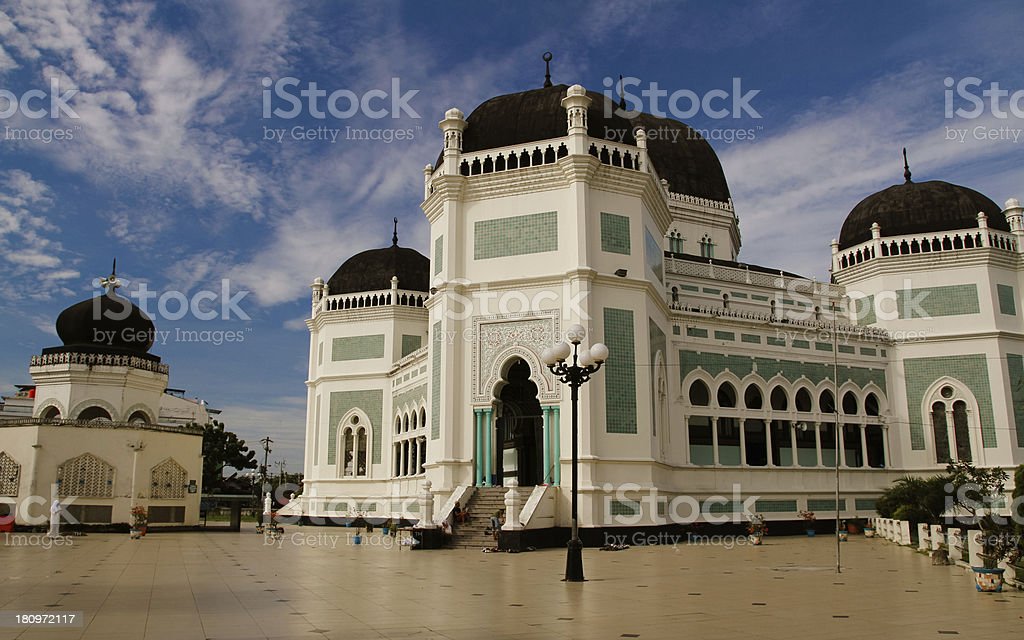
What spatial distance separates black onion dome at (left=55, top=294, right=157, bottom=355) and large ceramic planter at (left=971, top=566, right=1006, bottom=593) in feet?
103

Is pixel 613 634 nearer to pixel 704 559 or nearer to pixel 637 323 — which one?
pixel 704 559

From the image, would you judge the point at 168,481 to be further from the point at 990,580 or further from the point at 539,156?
the point at 990,580

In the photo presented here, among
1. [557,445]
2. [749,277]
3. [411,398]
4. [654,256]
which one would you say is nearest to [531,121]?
[654,256]

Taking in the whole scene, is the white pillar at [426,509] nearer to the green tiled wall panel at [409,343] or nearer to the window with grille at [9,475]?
the green tiled wall panel at [409,343]

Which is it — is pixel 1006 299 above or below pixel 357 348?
above

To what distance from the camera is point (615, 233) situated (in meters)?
25.3

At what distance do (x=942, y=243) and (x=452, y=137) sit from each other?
785 inches

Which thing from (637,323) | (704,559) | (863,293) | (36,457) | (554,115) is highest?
(554,115)

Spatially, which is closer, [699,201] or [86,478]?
[86,478]

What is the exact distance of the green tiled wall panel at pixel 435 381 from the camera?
82.9 feet

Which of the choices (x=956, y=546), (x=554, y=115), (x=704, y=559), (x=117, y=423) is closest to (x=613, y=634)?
(x=704, y=559)

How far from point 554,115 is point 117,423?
19464mm

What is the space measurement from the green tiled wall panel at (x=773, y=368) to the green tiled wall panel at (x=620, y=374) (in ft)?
14.6

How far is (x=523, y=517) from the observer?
21.5 m
